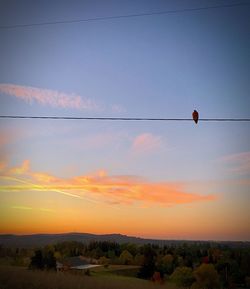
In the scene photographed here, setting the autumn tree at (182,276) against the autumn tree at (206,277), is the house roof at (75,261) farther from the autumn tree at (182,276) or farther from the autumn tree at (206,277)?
the autumn tree at (206,277)

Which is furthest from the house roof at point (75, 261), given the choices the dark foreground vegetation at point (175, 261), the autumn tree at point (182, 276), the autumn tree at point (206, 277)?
the autumn tree at point (206, 277)

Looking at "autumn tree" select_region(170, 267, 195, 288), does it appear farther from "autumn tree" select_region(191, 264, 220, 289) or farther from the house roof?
the house roof

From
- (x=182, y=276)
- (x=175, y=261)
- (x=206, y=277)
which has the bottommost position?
(x=182, y=276)

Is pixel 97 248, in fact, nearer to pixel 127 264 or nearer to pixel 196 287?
pixel 127 264

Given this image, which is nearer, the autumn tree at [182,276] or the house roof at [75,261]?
the house roof at [75,261]

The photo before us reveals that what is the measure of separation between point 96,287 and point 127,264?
53.4 m

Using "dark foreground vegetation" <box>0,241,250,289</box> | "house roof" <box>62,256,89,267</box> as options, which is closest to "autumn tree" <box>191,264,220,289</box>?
"dark foreground vegetation" <box>0,241,250,289</box>

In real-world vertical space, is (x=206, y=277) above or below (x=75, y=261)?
below

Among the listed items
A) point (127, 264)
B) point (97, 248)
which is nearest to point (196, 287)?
point (127, 264)

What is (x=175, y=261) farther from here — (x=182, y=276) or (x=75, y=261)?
(x=75, y=261)

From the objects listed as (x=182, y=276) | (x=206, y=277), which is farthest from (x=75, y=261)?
(x=206, y=277)

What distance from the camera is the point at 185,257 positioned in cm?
7106

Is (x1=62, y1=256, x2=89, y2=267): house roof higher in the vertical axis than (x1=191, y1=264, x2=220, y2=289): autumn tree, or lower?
higher

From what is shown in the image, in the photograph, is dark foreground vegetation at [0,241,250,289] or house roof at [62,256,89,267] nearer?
house roof at [62,256,89,267]
